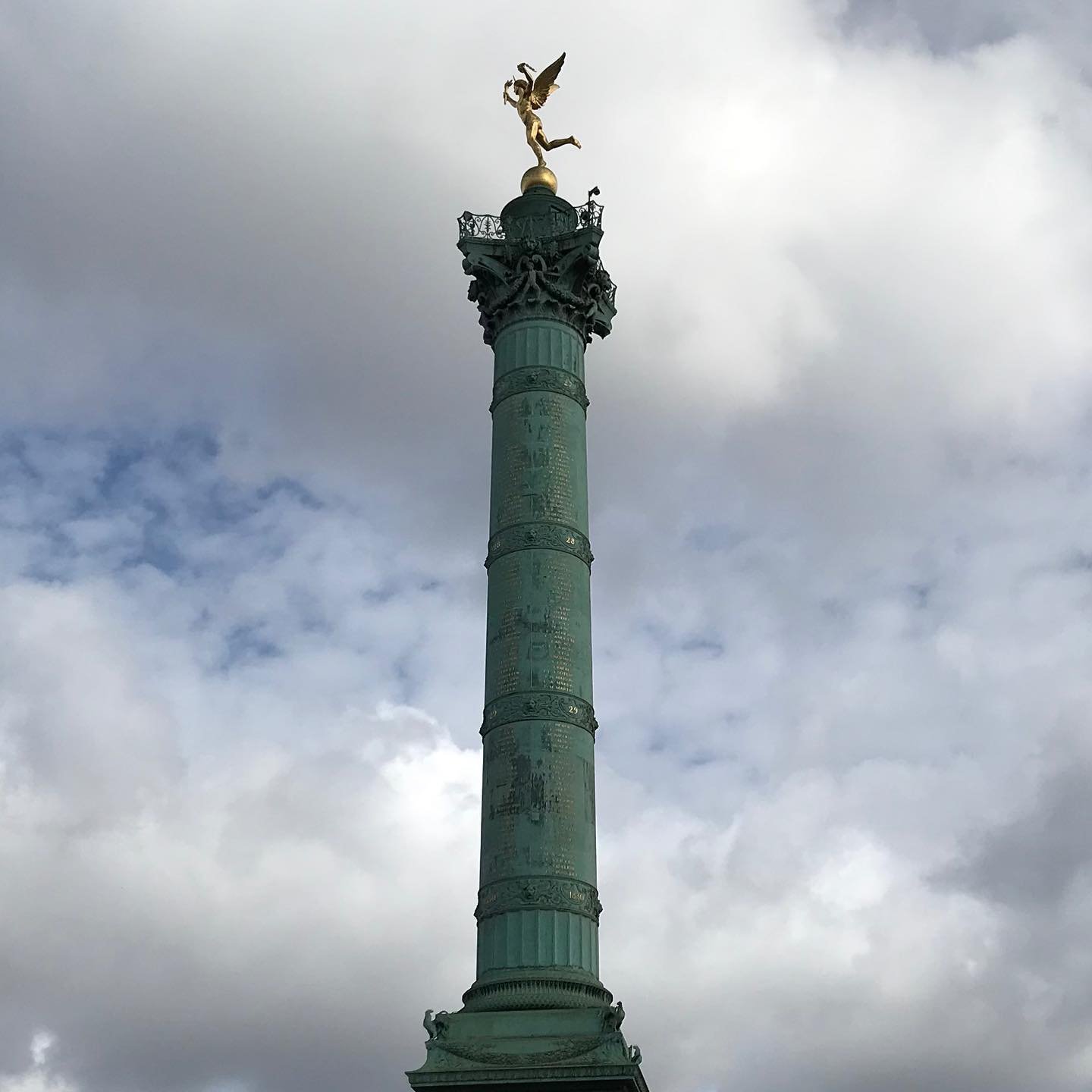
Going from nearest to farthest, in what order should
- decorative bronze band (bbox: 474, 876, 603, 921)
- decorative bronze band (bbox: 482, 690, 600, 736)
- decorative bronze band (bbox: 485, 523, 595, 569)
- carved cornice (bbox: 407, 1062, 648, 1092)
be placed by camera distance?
carved cornice (bbox: 407, 1062, 648, 1092)
decorative bronze band (bbox: 474, 876, 603, 921)
decorative bronze band (bbox: 482, 690, 600, 736)
decorative bronze band (bbox: 485, 523, 595, 569)

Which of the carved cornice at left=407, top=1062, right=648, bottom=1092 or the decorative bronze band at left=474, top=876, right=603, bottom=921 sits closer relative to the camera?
the carved cornice at left=407, top=1062, right=648, bottom=1092

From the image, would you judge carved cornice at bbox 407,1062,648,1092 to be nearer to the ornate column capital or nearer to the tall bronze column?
the tall bronze column

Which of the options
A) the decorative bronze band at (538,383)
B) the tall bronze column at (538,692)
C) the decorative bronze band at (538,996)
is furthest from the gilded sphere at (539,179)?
the decorative bronze band at (538,996)

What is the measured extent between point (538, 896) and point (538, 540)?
26.8ft

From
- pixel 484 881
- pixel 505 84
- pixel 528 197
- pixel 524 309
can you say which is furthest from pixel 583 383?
pixel 484 881

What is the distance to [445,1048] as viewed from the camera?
31.5 meters

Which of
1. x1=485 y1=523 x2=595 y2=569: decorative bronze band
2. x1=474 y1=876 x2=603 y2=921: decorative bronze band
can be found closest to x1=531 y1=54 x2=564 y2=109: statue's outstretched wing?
x1=485 y1=523 x2=595 y2=569: decorative bronze band

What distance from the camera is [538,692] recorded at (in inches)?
1374

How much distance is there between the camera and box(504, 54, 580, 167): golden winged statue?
42.2 meters

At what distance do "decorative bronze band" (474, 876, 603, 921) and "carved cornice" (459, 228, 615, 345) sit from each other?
14.0m

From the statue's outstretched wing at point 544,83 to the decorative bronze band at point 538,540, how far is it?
1268cm

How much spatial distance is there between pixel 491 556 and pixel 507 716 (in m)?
4.18

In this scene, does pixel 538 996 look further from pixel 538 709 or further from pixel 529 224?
pixel 529 224

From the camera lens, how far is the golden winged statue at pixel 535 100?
42.2 metres
